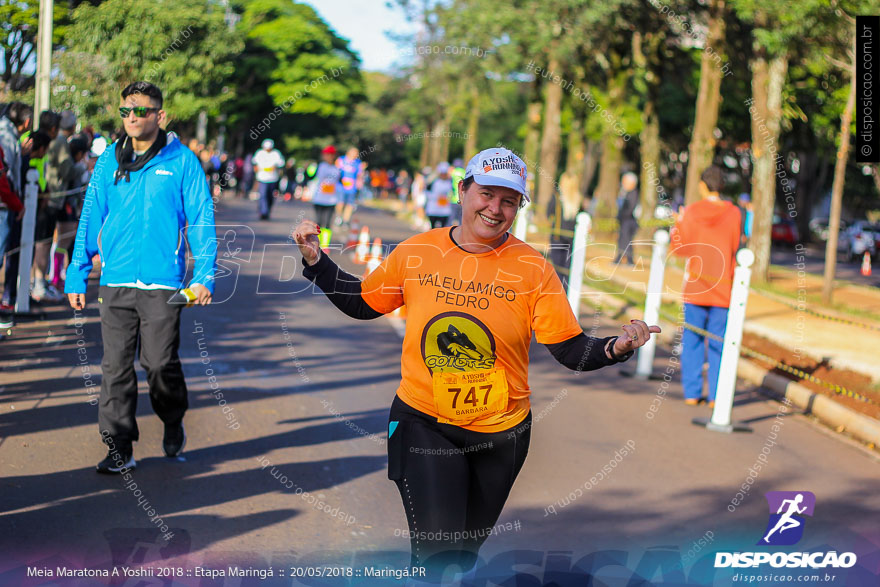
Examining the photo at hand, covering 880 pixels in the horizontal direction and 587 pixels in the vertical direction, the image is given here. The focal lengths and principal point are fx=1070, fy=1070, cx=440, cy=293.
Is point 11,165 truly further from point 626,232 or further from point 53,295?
point 626,232

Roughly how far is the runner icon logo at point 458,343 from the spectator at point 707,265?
6.09 metres

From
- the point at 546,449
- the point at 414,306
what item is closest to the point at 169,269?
the point at 414,306

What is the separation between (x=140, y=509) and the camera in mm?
5184

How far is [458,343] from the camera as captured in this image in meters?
3.61

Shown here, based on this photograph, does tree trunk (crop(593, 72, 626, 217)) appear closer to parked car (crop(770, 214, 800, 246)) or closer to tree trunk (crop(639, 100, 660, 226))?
tree trunk (crop(639, 100, 660, 226))

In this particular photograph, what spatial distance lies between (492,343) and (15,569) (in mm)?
2199

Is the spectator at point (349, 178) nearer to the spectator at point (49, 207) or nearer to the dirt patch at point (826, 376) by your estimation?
the spectator at point (49, 207)

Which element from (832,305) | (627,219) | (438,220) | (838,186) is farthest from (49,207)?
(627,219)

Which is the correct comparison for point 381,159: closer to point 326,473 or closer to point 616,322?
point 616,322

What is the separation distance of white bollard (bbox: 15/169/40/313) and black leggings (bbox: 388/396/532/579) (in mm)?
7661

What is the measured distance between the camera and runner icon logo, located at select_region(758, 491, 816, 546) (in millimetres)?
5750

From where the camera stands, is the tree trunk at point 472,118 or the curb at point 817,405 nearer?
the curb at point 817,405

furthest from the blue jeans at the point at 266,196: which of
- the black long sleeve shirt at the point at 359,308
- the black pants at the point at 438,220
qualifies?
the black long sleeve shirt at the point at 359,308

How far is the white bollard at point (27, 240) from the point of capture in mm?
10352
